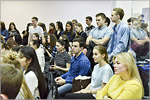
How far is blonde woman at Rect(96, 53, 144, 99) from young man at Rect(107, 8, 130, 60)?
660 millimetres

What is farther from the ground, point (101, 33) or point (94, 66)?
point (101, 33)

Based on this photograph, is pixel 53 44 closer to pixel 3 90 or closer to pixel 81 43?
pixel 81 43

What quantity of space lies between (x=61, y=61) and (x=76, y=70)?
54 cm

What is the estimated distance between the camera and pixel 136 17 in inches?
77.2

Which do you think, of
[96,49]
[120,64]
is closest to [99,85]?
[96,49]

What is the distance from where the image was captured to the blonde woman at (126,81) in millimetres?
1999

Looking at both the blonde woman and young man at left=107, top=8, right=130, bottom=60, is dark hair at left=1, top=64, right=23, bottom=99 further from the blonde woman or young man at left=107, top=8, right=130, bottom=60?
young man at left=107, top=8, right=130, bottom=60

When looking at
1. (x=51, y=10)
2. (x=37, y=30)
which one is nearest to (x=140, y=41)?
(x=37, y=30)

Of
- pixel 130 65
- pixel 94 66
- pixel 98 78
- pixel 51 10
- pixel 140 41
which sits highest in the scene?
pixel 51 10

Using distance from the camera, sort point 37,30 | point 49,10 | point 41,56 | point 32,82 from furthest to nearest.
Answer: point 49,10, point 37,30, point 41,56, point 32,82

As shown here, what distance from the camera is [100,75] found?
8.66ft

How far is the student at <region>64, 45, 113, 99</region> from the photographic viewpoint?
8.45 feet

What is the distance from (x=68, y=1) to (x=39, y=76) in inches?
240

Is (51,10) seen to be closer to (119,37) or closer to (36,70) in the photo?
(119,37)
